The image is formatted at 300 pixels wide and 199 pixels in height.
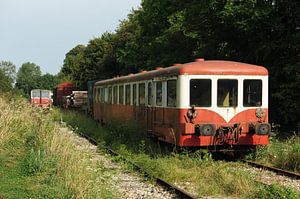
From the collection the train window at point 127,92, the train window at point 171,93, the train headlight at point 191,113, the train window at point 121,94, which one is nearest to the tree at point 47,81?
the train window at point 121,94

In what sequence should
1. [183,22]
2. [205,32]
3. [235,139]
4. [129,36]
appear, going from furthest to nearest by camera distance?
[129,36] < [183,22] < [205,32] < [235,139]

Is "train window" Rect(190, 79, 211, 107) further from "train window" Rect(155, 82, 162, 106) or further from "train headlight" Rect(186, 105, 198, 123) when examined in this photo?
"train window" Rect(155, 82, 162, 106)

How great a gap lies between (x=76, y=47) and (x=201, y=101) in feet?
338

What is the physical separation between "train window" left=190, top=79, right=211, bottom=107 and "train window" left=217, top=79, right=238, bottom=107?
0.30m

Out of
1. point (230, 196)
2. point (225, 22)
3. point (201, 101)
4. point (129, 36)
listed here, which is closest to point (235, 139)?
point (201, 101)

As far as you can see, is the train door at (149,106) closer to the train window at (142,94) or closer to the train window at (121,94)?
the train window at (142,94)

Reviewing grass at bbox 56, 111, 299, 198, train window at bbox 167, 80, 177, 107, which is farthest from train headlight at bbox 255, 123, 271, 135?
train window at bbox 167, 80, 177, 107

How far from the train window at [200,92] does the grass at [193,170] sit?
127 centimetres

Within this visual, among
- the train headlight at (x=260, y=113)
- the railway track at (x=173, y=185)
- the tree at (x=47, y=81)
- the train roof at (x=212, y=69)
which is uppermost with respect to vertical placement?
the tree at (x=47, y=81)

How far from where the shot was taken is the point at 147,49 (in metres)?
35.8

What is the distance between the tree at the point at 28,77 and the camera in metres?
146

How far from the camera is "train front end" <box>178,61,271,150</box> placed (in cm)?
1366

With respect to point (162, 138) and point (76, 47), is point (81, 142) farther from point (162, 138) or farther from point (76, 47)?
point (76, 47)

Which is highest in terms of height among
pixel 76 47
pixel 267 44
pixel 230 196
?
pixel 76 47
